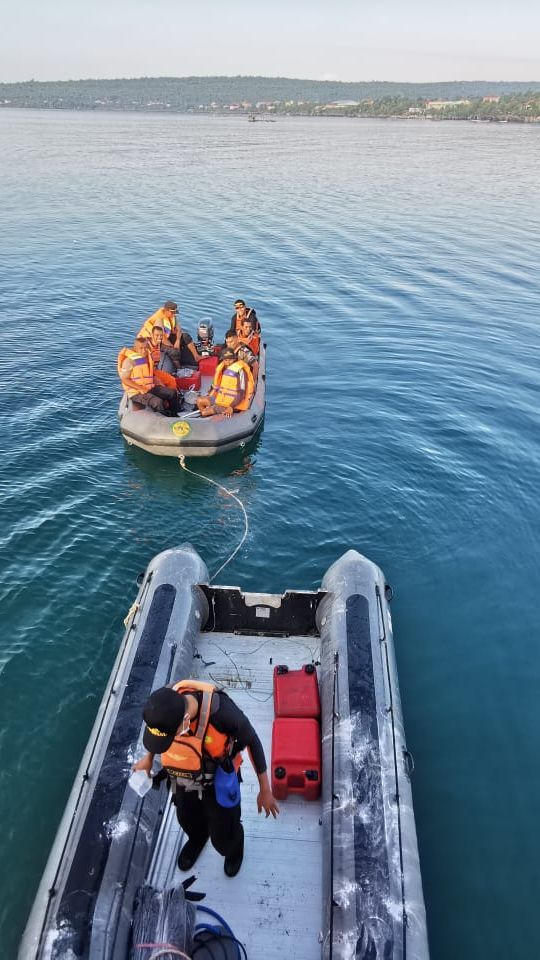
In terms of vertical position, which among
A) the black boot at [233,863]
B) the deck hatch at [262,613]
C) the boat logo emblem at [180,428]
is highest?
the boat logo emblem at [180,428]

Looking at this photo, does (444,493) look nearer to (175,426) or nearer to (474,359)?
(175,426)

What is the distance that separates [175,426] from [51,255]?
1808 cm

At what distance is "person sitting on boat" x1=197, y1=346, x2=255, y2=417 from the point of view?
11.6 meters

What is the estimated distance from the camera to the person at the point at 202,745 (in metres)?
3.89

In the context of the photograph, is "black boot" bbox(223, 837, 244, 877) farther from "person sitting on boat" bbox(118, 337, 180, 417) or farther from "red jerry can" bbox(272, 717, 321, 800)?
"person sitting on boat" bbox(118, 337, 180, 417)

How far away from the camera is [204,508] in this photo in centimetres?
1081

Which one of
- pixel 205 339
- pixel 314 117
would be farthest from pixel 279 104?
pixel 205 339

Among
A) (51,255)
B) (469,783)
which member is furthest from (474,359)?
(51,255)

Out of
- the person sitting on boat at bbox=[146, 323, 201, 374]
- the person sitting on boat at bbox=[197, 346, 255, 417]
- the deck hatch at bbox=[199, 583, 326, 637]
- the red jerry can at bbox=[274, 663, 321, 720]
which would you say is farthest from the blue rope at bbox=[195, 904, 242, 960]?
the person sitting on boat at bbox=[146, 323, 201, 374]

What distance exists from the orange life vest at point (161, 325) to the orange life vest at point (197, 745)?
32.6 ft

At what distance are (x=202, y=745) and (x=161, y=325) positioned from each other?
10.7 metres

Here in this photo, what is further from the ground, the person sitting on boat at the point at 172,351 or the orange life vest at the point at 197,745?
the person sitting on boat at the point at 172,351

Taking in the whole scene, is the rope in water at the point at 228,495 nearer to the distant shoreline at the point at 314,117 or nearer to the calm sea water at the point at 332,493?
the calm sea water at the point at 332,493

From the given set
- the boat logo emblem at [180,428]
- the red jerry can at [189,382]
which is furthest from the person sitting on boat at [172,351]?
the boat logo emblem at [180,428]
